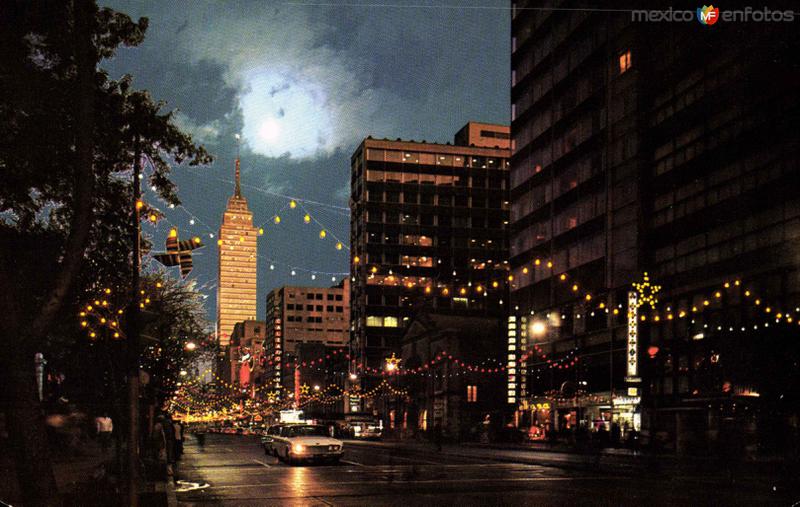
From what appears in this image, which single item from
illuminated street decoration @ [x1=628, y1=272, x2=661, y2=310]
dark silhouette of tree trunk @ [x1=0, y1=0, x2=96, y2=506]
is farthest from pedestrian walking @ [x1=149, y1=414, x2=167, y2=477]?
illuminated street decoration @ [x1=628, y1=272, x2=661, y2=310]

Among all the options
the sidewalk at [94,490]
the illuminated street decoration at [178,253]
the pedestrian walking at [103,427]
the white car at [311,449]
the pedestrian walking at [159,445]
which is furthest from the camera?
the pedestrian walking at [103,427]

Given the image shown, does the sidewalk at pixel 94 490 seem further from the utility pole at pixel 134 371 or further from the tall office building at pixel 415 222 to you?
the tall office building at pixel 415 222

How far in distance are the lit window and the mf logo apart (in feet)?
24.7

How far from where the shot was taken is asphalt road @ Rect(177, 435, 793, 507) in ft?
57.0

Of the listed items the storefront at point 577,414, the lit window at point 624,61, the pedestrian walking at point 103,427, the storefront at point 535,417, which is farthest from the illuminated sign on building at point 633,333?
the pedestrian walking at point 103,427

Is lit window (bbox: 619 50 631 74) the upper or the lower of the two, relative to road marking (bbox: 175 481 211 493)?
upper

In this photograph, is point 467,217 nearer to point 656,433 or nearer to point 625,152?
point 625,152

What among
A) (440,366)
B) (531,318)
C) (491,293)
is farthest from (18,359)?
(491,293)

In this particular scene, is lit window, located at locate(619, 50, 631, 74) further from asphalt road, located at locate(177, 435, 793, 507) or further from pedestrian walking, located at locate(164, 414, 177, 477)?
pedestrian walking, located at locate(164, 414, 177, 477)

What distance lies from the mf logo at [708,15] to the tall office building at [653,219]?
57cm

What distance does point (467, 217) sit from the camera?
116062 millimetres

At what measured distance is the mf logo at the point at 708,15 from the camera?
44.5 meters

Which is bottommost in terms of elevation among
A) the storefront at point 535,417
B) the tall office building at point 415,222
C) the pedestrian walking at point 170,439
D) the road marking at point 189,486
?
the storefront at point 535,417

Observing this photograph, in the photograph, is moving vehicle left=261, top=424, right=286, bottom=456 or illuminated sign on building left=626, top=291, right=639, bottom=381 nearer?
moving vehicle left=261, top=424, right=286, bottom=456
